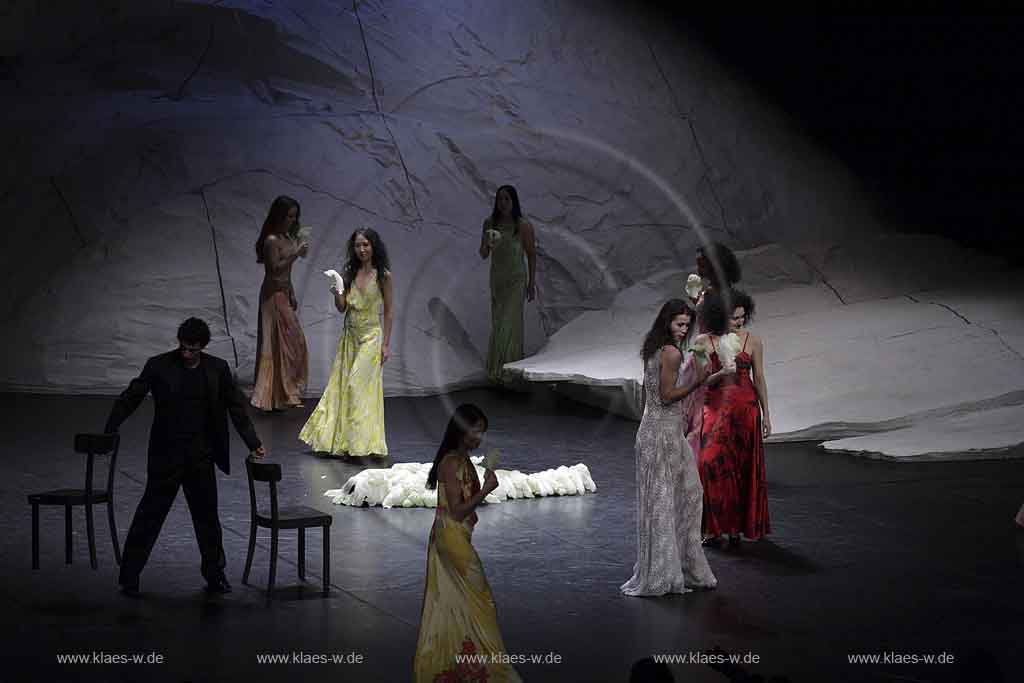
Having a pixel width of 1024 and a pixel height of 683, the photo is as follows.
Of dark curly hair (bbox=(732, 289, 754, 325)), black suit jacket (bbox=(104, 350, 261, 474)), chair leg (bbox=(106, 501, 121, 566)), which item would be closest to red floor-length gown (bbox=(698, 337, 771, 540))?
dark curly hair (bbox=(732, 289, 754, 325))

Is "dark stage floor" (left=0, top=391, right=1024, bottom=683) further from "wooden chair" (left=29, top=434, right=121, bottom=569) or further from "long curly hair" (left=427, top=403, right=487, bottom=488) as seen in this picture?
"long curly hair" (left=427, top=403, right=487, bottom=488)

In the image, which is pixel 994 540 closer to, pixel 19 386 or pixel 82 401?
pixel 82 401

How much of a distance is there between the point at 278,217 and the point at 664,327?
19.0ft

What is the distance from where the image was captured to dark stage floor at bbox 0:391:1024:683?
5914mm

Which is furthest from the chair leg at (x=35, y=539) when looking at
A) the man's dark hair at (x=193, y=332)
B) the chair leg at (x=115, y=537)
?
the man's dark hair at (x=193, y=332)

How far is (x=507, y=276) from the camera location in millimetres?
13555

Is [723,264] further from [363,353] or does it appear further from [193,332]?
[193,332]

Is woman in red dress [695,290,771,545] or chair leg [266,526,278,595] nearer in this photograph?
chair leg [266,526,278,595]

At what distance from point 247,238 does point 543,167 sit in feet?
11.8

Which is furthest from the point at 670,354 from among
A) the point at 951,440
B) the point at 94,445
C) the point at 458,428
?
the point at 951,440

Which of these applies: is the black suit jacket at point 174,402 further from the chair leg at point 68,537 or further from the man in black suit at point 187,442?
the chair leg at point 68,537

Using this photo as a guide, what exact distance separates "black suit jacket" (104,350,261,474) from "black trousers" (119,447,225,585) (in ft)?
0.26

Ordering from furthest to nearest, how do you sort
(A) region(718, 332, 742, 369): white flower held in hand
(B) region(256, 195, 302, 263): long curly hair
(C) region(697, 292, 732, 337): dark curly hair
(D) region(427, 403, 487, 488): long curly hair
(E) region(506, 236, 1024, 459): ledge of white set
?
(B) region(256, 195, 302, 263): long curly hair → (E) region(506, 236, 1024, 459): ledge of white set → (C) region(697, 292, 732, 337): dark curly hair → (A) region(718, 332, 742, 369): white flower held in hand → (D) region(427, 403, 487, 488): long curly hair

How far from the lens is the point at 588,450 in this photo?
1073 centimetres
